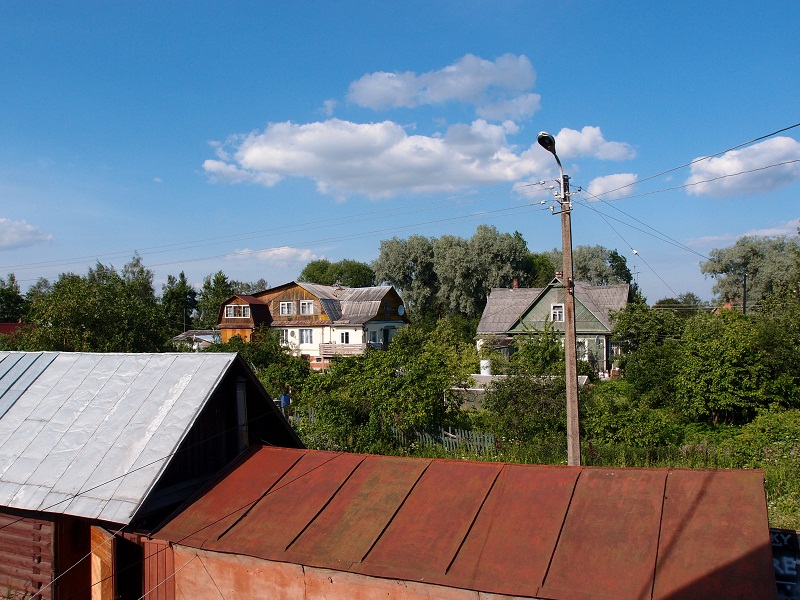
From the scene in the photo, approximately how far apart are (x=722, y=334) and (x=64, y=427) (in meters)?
20.1

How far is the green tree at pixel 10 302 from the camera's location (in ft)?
214

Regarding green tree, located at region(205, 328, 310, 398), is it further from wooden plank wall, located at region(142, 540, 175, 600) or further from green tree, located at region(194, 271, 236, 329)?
green tree, located at region(194, 271, 236, 329)

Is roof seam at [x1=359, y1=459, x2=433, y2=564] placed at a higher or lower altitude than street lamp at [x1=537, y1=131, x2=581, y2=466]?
lower

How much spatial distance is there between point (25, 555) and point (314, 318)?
1499 inches

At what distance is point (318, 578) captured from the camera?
7.21 meters

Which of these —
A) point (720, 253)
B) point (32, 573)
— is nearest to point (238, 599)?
A: point (32, 573)

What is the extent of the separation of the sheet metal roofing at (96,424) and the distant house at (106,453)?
21 mm

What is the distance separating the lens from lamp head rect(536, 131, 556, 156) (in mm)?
9395

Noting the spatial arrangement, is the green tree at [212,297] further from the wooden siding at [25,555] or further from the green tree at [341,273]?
the wooden siding at [25,555]

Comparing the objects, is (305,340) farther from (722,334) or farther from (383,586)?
(383,586)

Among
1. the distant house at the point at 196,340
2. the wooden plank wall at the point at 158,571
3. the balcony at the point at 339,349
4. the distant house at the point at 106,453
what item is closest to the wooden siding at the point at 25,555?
the distant house at the point at 106,453

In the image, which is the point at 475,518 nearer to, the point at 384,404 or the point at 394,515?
the point at 394,515

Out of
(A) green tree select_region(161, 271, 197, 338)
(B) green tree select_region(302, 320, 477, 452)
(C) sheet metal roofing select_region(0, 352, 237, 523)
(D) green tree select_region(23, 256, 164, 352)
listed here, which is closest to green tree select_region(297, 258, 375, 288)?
(A) green tree select_region(161, 271, 197, 338)

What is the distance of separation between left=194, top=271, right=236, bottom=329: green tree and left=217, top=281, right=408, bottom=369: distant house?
18.5 meters
